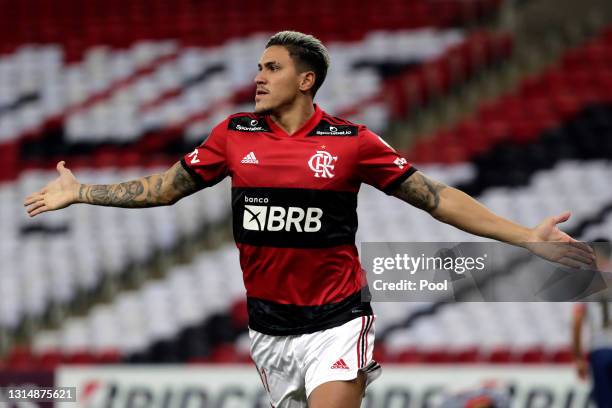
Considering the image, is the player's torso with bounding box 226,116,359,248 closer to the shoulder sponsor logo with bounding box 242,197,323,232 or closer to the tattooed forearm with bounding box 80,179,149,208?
the shoulder sponsor logo with bounding box 242,197,323,232

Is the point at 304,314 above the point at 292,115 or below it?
below

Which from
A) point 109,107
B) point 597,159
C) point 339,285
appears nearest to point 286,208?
point 339,285

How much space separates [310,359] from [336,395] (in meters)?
0.22

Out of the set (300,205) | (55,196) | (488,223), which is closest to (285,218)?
(300,205)

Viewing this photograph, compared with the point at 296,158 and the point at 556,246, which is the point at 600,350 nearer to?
the point at 556,246

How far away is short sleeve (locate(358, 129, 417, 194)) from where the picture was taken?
4.69 m

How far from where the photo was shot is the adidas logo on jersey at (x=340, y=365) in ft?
15.2

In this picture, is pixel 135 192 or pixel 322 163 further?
pixel 135 192

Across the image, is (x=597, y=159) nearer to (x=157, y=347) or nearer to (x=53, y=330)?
(x=157, y=347)

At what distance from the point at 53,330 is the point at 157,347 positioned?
1.16 metres

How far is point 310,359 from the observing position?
185 inches

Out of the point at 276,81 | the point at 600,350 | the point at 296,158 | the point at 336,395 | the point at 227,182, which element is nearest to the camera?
the point at 336,395

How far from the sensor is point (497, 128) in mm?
12719

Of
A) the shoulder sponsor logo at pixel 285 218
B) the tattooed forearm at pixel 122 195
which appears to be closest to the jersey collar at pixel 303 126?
the shoulder sponsor logo at pixel 285 218
